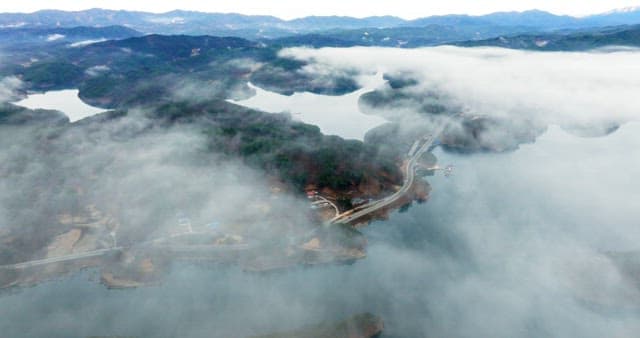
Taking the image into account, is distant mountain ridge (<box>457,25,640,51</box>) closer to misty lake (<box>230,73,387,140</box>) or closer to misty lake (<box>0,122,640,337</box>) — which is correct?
misty lake (<box>230,73,387,140</box>)

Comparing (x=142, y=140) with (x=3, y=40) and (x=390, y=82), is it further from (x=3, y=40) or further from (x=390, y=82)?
(x=3, y=40)

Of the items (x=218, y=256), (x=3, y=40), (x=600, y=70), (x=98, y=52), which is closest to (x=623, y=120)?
(x=600, y=70)

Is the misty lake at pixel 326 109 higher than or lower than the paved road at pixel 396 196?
lower

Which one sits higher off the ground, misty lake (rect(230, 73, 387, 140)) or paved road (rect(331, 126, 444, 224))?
paved road (rect(331, 126, 444, 224))

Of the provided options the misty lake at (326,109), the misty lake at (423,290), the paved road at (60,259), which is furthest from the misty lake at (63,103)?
the misty lake at (423,290)

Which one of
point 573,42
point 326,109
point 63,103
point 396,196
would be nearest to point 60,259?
point 396,196

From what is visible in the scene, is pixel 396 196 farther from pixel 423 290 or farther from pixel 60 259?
pixel 60 259

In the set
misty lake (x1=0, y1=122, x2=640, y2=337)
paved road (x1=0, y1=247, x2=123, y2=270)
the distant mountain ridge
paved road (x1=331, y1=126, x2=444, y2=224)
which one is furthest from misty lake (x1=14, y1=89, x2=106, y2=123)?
the distant mountain ridge

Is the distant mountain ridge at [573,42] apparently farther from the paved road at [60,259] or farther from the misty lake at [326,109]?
the paved road at [60,259]
